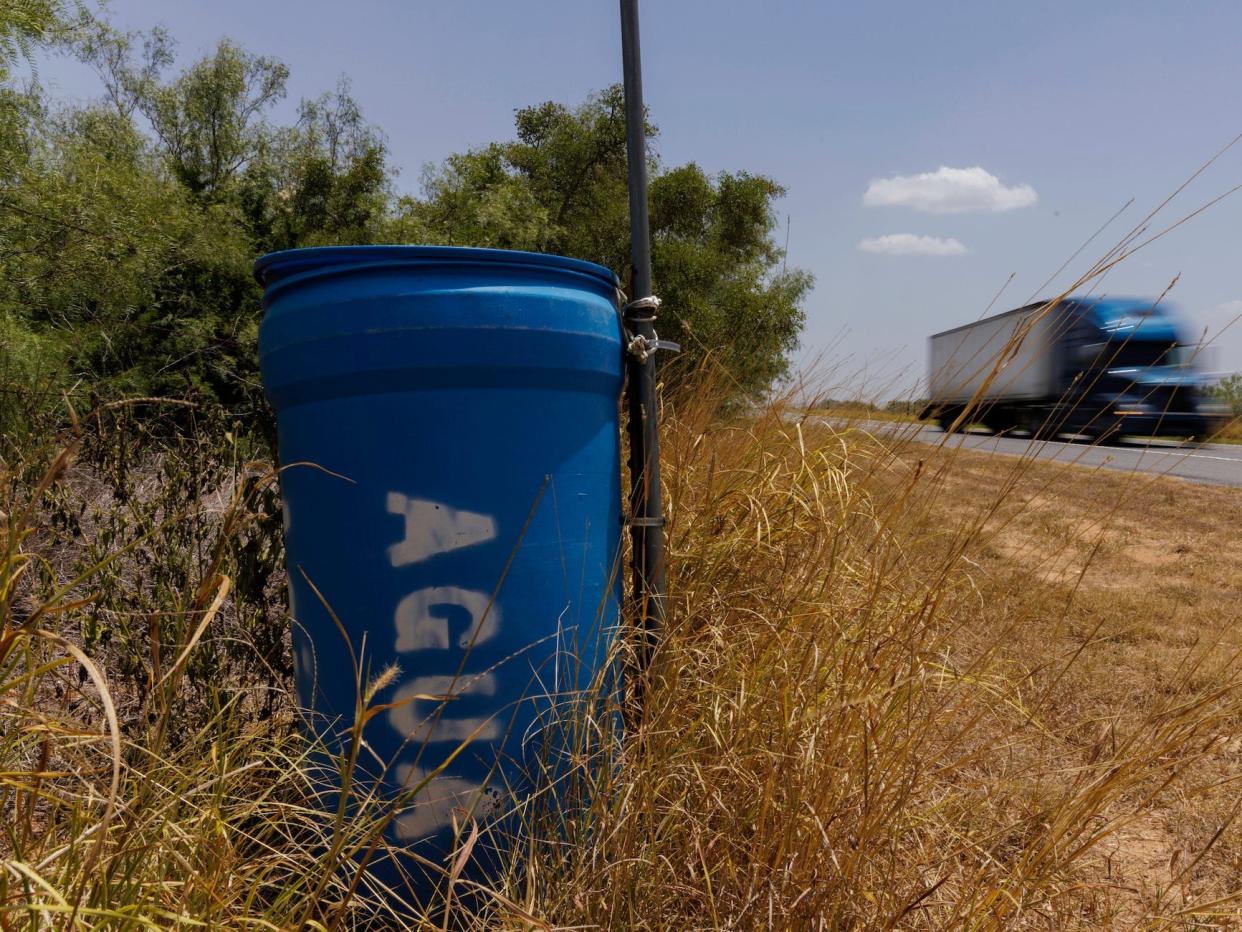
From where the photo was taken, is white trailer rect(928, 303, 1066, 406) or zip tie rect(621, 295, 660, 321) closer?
white trailer rect(928, 303, 1066, 406)

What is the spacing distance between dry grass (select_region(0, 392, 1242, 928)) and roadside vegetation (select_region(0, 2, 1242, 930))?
1 cm

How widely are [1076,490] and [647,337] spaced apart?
7.37 metres

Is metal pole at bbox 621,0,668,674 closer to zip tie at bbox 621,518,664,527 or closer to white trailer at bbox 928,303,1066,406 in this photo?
zip tie at bbox 621,518,664,527

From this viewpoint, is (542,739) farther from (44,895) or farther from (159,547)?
(159,547)

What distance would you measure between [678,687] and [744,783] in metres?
0.28

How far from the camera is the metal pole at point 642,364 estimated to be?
6.76 feet

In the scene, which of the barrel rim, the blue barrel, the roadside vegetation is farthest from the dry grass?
the barrel rim

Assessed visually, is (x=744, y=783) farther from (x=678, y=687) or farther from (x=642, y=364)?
(x=642, y=364)

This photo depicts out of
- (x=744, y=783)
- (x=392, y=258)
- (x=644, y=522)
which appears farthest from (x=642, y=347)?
(x=744, y=783)

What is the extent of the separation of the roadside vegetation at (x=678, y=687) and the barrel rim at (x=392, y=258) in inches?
17.2

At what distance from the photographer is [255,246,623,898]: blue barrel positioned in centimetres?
169

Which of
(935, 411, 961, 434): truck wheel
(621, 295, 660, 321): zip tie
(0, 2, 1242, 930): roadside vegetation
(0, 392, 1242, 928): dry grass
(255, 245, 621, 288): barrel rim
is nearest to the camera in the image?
(0, 392, 1242, 928): dry grass

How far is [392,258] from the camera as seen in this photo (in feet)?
5.58

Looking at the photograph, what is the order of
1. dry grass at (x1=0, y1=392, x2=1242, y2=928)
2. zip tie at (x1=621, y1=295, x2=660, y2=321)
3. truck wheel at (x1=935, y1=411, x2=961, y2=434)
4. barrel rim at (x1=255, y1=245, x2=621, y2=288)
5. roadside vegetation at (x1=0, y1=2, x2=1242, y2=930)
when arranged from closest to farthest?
dry grass at (x1=0, y1=392, x2=1242, y2=928), roadside vegetation at (x1=0, y1=2, x2=1242, y2=930), barrel rim at (x1=255, y1=245, x2=621, y2=288), truck wheel at (x1=935, y1=411, x2=961, y2=434), zip tie at (x1=621, y1=295, x2=660, y2=321)
